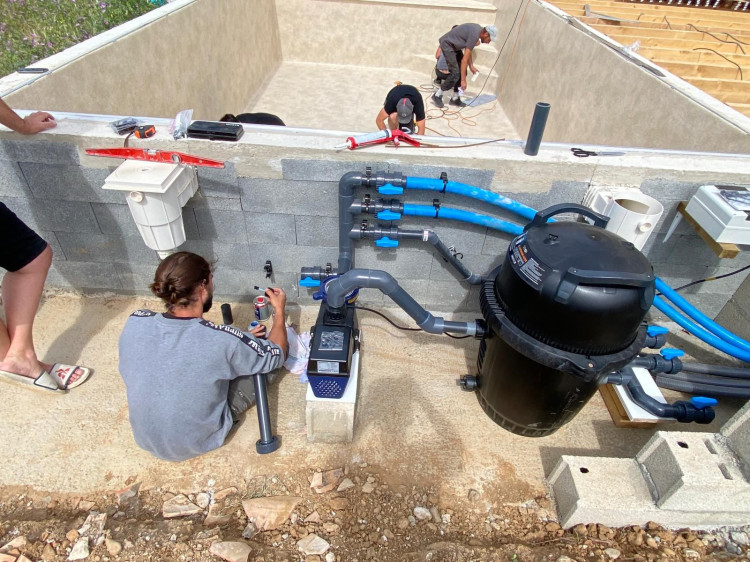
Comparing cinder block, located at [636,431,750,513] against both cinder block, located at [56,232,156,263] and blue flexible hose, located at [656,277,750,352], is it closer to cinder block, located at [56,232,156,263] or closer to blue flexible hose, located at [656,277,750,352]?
blue flexible hose, located at [656,277,750,352]

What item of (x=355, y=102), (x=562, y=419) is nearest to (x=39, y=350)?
(x=562, y=419)

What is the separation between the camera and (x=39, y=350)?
263 cm

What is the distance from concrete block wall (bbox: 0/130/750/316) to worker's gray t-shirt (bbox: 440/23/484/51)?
5.34m

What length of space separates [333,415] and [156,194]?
139 cm

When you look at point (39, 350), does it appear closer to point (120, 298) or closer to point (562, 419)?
point (120, 298)

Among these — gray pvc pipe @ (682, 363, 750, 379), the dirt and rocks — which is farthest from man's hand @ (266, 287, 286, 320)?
gray pvc pipe @ (682, 363, 750, 379)

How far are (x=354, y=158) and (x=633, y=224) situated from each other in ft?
4.97

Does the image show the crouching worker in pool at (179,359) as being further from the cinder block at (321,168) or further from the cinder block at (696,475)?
the cinder block at (696,475)

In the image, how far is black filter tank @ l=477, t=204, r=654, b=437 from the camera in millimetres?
1628

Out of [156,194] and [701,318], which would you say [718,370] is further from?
[156,194]

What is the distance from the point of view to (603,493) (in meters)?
1.80

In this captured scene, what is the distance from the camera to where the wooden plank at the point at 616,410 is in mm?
2348

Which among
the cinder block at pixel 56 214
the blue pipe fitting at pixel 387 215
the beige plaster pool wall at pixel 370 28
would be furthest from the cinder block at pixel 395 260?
the beige plaster pool wall at pixel 370 28

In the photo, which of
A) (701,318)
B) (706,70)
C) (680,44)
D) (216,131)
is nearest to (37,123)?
(216,131)
